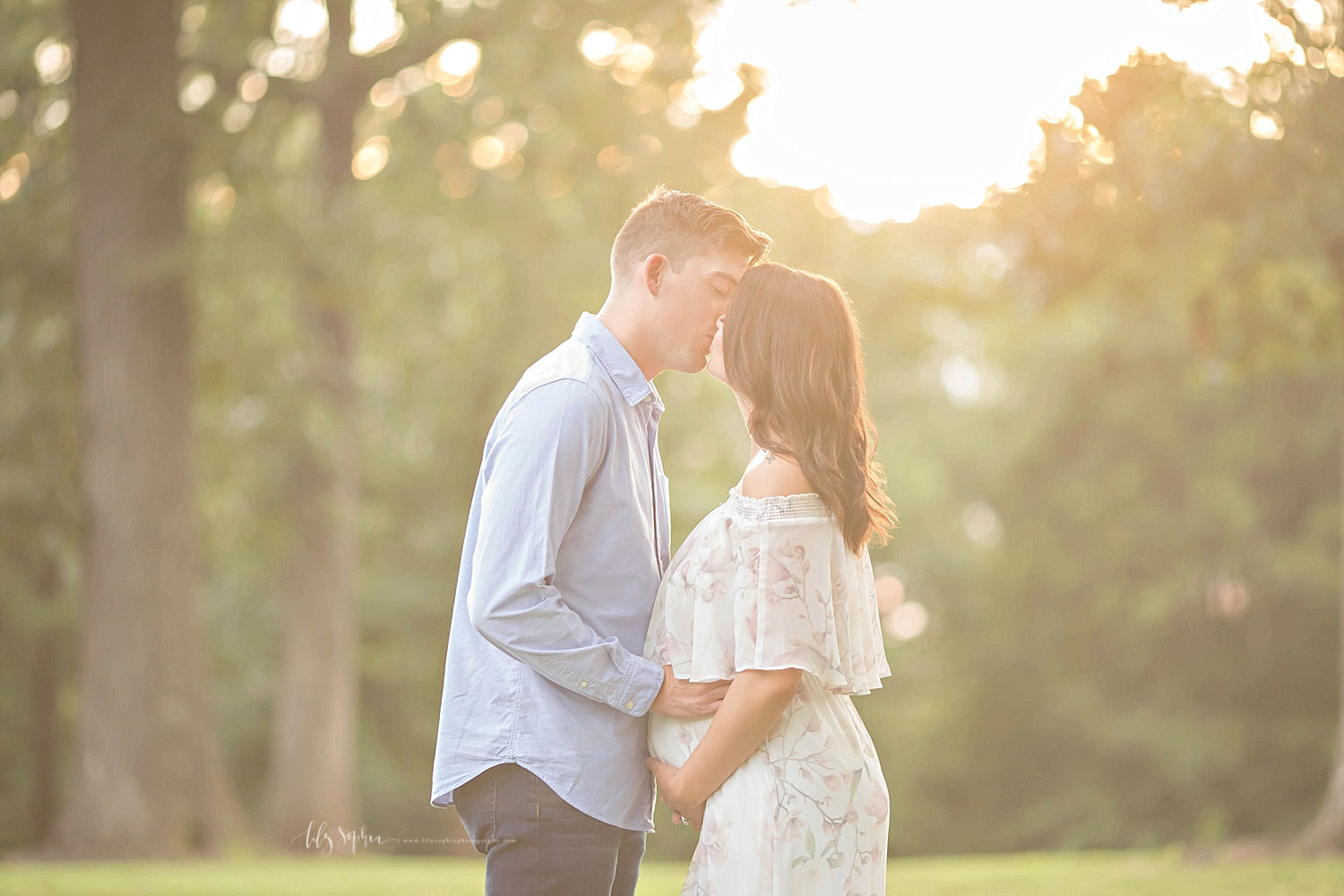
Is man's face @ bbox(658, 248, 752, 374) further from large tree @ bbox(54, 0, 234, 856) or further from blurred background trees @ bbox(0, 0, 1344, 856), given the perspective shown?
large tree @ bbox(54, 0, 234, 856)

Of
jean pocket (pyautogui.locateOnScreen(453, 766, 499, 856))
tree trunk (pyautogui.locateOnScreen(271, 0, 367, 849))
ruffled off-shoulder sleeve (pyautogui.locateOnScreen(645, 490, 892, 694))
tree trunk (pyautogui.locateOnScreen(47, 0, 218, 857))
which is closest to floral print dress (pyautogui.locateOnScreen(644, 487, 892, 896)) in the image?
ruffled off-shoulder sleeve (pyautogui.locateOnScreen(645, 490, 892, 694))

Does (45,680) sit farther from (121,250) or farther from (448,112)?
(448,112)

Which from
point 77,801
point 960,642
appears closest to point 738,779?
point 77,801

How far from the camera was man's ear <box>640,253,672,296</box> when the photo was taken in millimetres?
2793

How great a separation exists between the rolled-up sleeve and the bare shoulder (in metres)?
0.33

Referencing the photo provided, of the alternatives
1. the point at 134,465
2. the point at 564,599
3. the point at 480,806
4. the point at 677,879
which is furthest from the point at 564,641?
the point at 134,465

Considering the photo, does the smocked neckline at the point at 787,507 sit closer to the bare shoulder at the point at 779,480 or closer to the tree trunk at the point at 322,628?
the bare shoulder at the point at 779,480

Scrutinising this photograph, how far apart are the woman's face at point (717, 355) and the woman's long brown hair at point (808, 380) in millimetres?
75

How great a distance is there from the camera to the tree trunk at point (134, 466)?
8977 mm

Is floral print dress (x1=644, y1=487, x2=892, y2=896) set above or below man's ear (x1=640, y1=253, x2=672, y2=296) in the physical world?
below

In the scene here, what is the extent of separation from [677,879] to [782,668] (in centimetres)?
648

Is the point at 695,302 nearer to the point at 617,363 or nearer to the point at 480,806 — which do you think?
the point at 617,363

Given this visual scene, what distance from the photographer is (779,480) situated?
252cm
